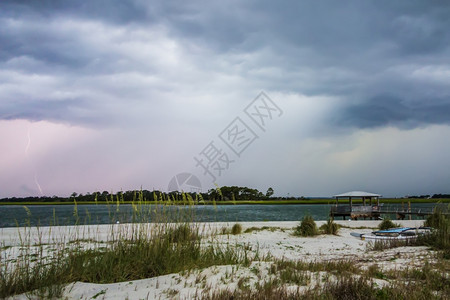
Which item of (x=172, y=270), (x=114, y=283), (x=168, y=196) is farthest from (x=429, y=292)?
(x=168, y=196)

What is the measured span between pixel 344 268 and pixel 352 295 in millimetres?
1348

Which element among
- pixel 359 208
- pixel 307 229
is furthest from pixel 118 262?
pixel 359 208

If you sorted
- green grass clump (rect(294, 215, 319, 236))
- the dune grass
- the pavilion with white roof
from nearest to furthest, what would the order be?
the dune grass
green grass clump (rect(294, 215, 319, 236))
the pavilion with white roof

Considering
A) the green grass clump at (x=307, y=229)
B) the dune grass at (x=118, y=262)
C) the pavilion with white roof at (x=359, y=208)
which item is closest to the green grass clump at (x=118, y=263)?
the dune grass at (x=118, y=262)

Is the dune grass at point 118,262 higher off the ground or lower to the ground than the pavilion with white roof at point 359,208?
higher

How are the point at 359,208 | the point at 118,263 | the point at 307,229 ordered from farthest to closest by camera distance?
the point at 359,208 → the point at 307,229 → the point at 118,263

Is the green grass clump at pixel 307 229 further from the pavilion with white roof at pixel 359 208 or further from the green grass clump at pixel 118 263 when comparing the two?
the pavilion with white roof at pixel 359 208

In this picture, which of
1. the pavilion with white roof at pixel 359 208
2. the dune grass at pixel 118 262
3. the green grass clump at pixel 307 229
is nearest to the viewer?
the dune grass at pixel 118 262

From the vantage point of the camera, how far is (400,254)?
730 centimetres

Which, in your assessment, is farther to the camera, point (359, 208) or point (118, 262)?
point (359, 208)

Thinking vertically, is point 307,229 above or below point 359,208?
above

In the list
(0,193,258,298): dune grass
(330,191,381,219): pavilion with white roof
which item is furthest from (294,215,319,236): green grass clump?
(330,191,381,219): pavilion with white roof

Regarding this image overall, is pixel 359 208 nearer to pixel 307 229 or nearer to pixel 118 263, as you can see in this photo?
pixel 307 229

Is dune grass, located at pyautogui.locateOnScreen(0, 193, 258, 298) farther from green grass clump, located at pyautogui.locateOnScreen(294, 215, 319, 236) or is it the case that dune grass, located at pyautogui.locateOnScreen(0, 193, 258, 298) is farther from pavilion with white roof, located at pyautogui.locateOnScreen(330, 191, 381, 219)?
pavilion with white roof, located at pyautogui.locateOnScreen(330, 191, 381, 219)
